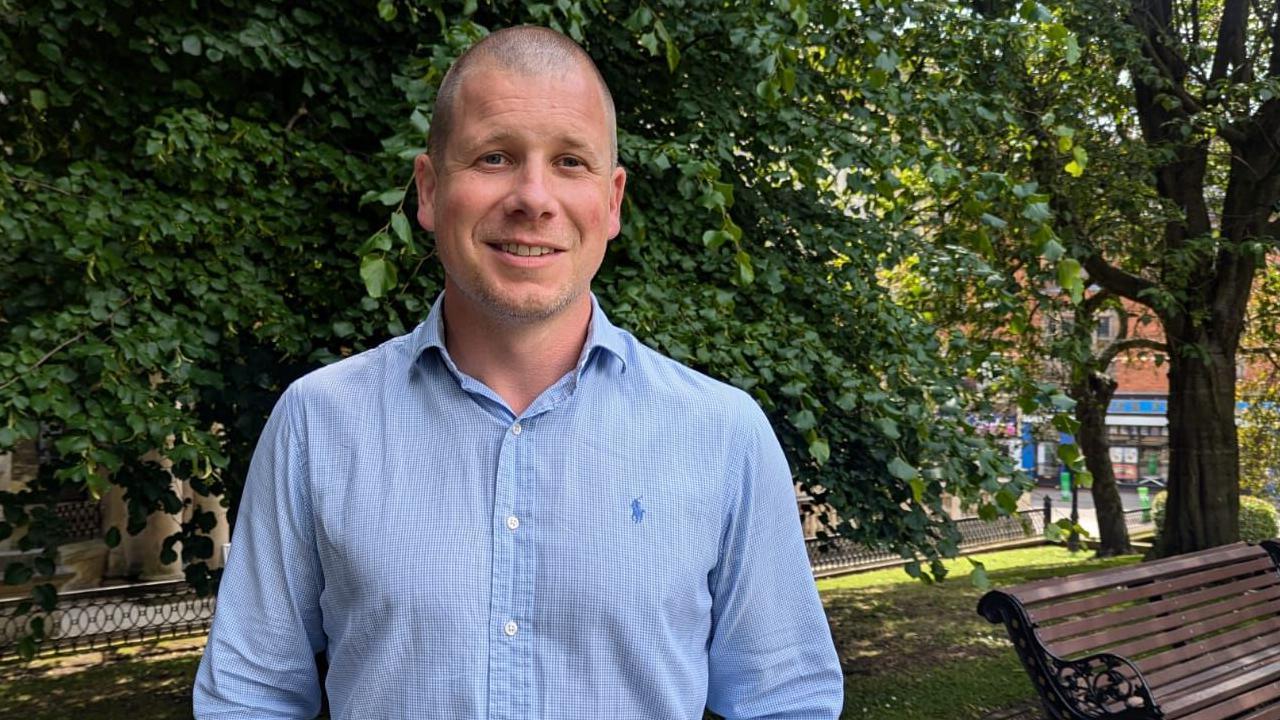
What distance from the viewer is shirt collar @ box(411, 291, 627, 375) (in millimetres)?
1637

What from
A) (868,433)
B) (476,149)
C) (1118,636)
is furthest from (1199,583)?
(476,149)

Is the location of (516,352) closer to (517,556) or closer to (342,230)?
(517,556)

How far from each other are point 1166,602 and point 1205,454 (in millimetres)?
5730

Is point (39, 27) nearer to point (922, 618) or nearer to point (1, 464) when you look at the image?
point (922, 618)

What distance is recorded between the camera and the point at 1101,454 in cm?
1666

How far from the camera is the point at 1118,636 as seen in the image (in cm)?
564

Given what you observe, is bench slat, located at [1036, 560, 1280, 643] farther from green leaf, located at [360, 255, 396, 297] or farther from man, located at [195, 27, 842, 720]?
man, located at [195, 27, 842, 720]

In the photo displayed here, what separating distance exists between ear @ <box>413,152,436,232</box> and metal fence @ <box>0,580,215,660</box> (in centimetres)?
979

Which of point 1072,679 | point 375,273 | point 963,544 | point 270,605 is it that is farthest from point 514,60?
point 963,544

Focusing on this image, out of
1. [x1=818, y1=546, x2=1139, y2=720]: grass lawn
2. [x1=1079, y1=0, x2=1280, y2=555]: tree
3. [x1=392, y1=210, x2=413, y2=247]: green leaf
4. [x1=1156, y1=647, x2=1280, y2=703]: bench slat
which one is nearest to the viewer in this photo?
[x1=392, y1=210, x2=413, y2=247]: green leaf

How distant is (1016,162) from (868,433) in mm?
5260

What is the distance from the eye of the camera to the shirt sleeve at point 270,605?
151 centimetres

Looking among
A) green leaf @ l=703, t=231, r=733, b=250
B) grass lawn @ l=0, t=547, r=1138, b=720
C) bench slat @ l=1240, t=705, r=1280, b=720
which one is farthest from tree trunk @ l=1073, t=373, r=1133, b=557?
green leaf @ l=703, t=231, r=733, b=250

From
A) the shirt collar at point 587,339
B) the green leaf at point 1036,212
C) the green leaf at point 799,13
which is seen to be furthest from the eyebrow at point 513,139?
the green leaf at point 1036,212
